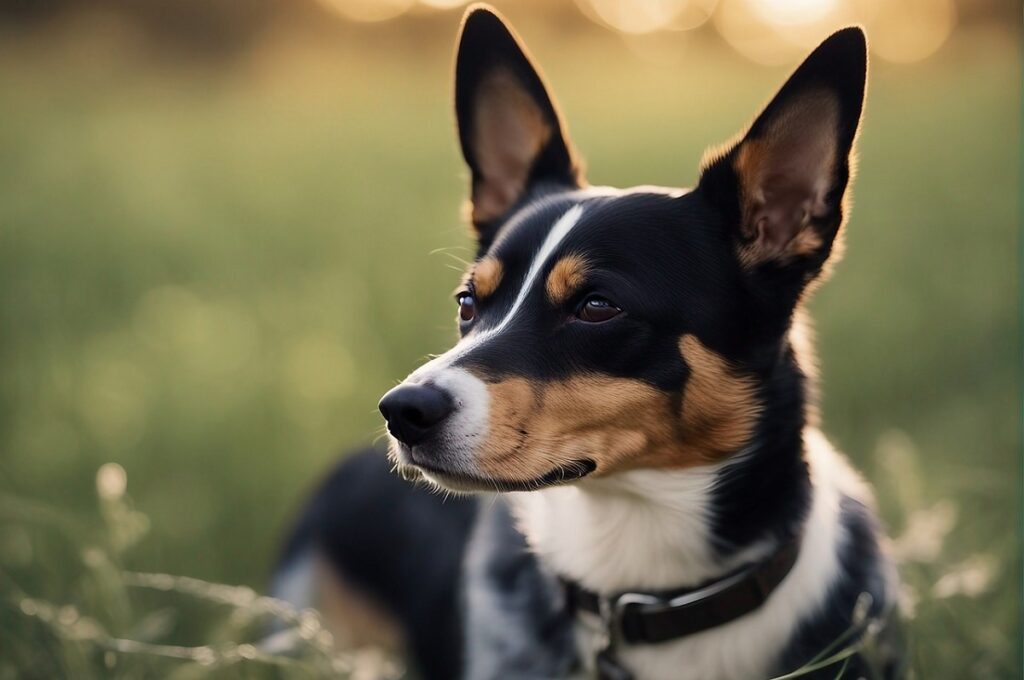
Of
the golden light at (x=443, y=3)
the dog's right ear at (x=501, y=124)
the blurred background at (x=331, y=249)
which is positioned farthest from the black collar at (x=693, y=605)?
the golden light at (x=443, y=3)

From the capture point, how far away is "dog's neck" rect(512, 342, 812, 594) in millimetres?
2363

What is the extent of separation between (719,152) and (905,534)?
1.59m

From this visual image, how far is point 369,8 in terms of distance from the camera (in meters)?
4.69

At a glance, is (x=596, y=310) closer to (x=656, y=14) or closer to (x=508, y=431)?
(x=508, y=431)

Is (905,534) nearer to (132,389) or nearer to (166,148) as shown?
(132,389)

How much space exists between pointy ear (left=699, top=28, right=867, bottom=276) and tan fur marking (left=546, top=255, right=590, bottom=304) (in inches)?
15.7

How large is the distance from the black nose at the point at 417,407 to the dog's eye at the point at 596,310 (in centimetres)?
43

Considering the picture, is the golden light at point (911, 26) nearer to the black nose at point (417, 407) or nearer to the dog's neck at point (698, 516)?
the dog's neck at point (698, 516)

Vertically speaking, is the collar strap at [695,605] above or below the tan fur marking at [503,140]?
below

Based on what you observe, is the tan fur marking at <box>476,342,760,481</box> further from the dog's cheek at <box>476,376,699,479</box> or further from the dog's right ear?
the dog's right ear

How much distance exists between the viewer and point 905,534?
328 cm

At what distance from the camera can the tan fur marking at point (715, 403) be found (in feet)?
7.65

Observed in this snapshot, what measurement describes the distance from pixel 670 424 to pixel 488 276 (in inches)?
22.8

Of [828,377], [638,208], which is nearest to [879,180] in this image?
[828,377]
